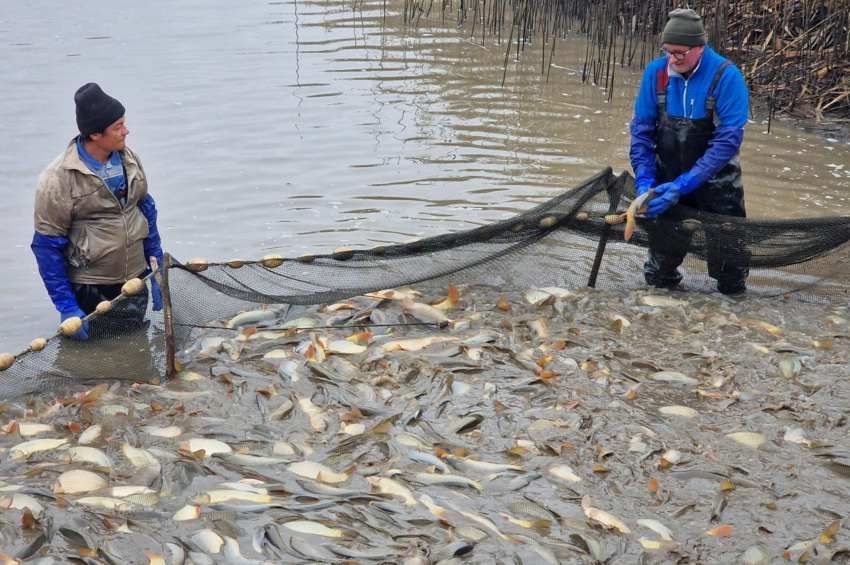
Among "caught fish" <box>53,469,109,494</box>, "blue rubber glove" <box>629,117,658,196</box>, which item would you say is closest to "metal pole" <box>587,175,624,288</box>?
"blue rubber glove" <box>629,117,658,196</box>

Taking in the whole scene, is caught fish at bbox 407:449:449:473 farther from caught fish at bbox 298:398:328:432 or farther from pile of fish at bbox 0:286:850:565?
caught fish at bbox 298:398:328:432

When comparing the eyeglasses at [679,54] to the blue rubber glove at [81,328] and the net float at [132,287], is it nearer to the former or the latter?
the net float at [132,287]

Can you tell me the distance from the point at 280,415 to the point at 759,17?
30.4 feet

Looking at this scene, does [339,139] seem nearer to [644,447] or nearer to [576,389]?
[576,389]

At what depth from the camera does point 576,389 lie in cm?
535

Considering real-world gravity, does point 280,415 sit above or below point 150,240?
below

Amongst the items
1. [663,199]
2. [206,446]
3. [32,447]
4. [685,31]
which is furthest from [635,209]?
[32,447]

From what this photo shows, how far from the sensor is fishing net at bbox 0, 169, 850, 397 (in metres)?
5.79

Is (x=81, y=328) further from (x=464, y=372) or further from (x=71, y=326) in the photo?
(x=464, y=372)

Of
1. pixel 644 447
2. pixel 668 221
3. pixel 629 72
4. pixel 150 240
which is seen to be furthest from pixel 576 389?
pixel 629 72

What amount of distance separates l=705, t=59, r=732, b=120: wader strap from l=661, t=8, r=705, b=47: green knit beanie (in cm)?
22

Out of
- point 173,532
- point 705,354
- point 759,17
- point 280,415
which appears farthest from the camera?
point 759,17

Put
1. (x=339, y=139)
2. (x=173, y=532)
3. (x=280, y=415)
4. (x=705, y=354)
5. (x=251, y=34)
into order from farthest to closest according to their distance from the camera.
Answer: (x=251, y=34) → (x=339, y=139) → (x=705, y=354) → (x=280, y=415) → (x=173, y=532)

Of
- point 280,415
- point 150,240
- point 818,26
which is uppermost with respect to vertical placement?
point 818,26
